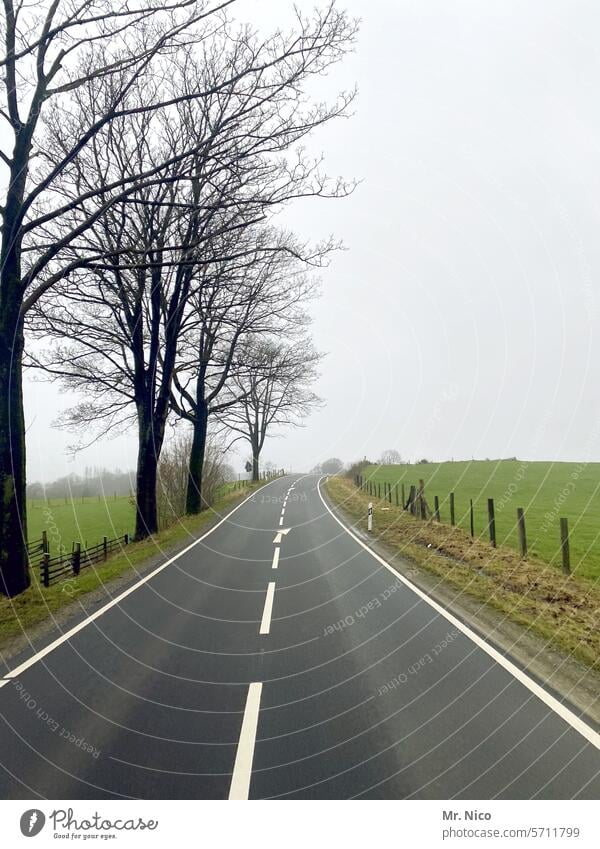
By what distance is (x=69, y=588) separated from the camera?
943 cm

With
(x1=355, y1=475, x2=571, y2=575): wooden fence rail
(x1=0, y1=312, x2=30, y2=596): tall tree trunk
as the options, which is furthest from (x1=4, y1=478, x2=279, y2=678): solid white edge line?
(x1=355, y1=475, x2=571, y2=575): wooden fence rail

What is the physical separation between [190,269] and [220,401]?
1081 cm

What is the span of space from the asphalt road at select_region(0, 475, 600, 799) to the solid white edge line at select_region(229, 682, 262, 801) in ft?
0.05

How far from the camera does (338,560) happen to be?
11508 millimetres

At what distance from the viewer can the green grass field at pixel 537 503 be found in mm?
14245

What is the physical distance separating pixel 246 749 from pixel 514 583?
7.24 m

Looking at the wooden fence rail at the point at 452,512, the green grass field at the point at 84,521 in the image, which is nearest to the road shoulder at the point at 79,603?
the wooden fence rail at the point at 452,512

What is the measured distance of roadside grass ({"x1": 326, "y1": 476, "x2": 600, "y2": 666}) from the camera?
21.8 ft

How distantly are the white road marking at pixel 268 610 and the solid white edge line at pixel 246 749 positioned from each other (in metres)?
1.83

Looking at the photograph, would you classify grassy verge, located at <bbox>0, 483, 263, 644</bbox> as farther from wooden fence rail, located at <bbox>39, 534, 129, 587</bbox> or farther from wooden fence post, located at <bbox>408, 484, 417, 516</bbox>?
wooden fence post, located at <bbox>408, 484, 417, 516</bbox>

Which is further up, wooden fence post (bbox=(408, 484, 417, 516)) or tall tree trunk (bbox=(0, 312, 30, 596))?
tall tree trunk (bbox=(0, 312, 30, 596))

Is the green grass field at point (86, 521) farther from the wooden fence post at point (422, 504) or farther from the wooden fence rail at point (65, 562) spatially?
the wooden fence post at point (422, 504)

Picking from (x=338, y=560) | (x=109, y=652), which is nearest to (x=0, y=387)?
(x=109, y=652)

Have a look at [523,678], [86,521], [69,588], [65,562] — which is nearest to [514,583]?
[523,678]
